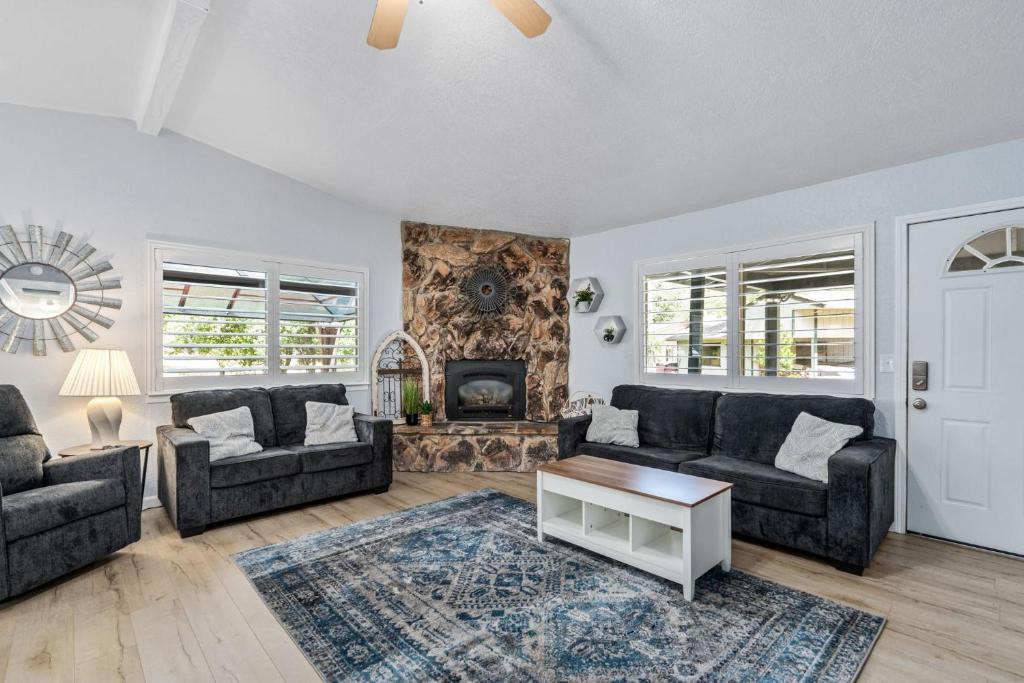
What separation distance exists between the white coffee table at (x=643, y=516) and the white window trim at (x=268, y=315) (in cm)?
268

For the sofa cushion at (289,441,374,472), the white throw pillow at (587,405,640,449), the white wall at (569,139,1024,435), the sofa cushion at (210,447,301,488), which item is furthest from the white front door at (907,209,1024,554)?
the sofa cushion at (210,447,301,488)

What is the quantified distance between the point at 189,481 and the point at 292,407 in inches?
42.9

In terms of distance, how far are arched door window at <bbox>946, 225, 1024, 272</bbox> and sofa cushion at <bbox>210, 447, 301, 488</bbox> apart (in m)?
4.76

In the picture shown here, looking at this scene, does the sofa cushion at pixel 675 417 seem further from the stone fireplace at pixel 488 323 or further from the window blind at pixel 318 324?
the window blind at pixel 318 324

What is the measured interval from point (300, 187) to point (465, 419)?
2830 mm

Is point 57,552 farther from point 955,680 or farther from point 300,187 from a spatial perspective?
point 955,680

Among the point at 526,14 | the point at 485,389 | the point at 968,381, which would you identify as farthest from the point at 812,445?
the point at 485,389

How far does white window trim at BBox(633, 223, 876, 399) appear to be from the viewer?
11.6 feet

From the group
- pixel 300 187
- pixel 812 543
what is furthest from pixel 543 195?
pixel 812 543

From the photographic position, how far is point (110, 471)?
2.95 meters

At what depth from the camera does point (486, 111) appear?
10.8ft

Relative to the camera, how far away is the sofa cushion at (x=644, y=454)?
3627 millimetres

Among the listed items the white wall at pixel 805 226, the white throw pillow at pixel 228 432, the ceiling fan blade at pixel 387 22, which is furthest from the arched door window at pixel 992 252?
the white throw pillow at pixel 228 432

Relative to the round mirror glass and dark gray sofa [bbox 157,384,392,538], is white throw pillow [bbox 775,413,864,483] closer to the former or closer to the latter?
dark gray sofa [bbox 157,384,392,538]
